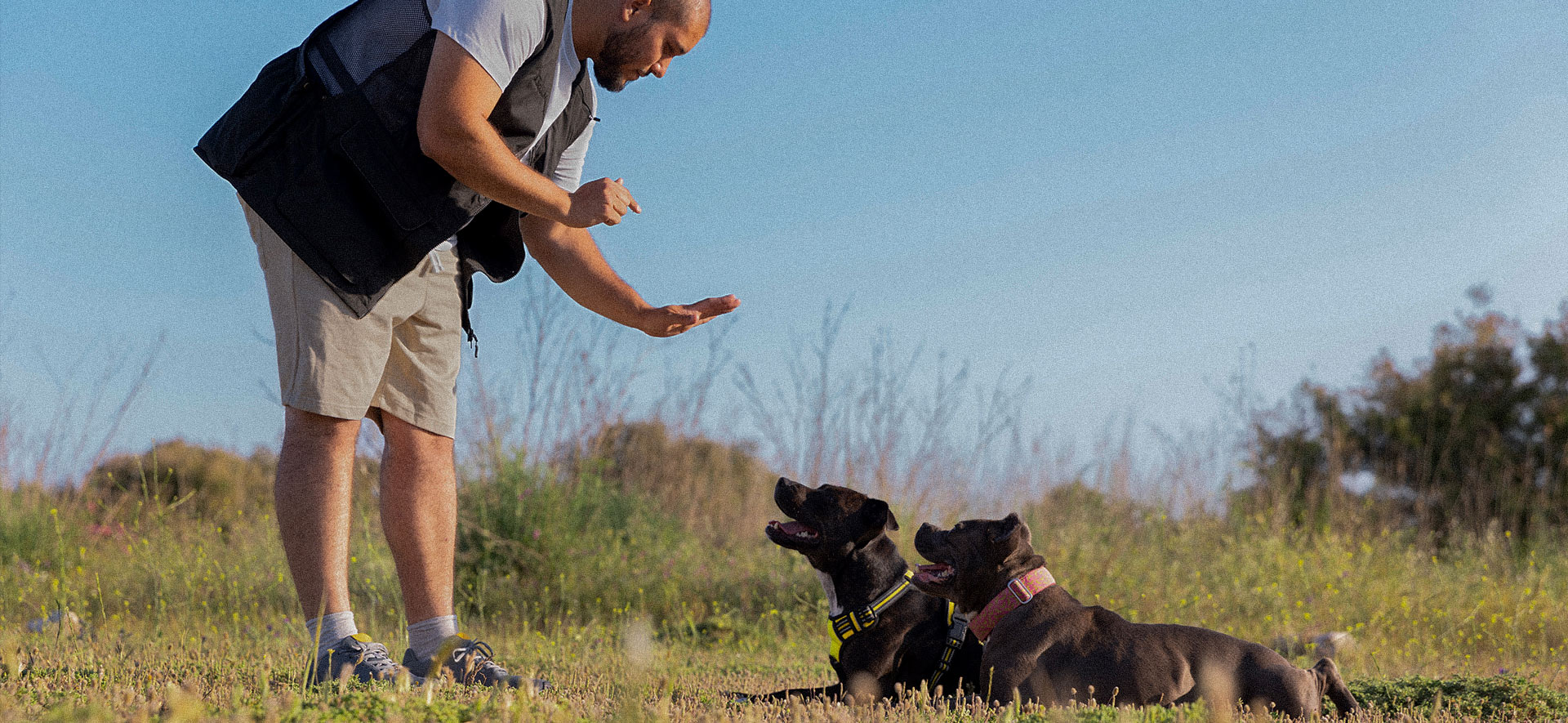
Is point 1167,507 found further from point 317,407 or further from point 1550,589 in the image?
point 317,407

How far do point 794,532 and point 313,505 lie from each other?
1713 millimetres

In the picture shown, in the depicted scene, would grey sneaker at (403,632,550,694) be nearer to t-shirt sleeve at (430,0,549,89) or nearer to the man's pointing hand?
the man's pointing hand

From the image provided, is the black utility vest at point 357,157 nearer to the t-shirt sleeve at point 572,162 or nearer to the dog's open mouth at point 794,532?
the t-shirt sleeve at point 572,162

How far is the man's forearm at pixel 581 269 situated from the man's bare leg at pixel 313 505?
3.15ft

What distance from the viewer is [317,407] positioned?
3.30m

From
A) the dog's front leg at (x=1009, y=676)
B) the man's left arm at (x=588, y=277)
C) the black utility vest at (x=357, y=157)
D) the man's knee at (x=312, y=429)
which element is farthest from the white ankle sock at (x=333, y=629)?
the dog's front leg at (x=1009, y=676)

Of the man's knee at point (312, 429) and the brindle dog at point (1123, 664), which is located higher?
the man's knee at point (312, 429)

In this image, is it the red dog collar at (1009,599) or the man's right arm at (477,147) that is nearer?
the man's right arm at (477,147)

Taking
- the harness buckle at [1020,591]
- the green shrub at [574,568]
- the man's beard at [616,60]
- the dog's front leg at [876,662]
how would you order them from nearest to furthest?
the man's beard at [616,60], the harness buckle at [1020,591], the dog's front leg at [876,662], the green shrub at [574,568]

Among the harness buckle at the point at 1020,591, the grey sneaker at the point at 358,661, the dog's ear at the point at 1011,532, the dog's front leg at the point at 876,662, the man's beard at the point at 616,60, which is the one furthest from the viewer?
the dog's front leg at the point at 876,662

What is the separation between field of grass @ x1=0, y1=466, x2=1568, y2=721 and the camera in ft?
17.7

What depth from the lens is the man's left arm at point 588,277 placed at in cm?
380

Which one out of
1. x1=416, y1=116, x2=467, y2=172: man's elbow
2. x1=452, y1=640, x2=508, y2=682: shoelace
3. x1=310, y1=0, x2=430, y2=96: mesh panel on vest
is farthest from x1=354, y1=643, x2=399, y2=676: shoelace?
x1=310, y1=0, x2=430, y2=96: mesh panel on vest

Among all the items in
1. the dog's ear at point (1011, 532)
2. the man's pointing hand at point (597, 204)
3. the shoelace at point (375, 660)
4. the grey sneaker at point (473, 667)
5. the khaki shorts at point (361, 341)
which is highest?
the man's pointing hand at point (597, 204)
